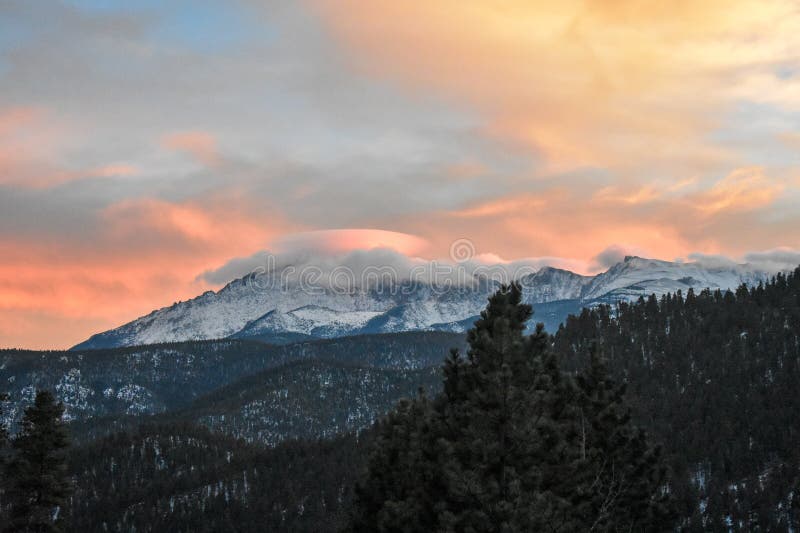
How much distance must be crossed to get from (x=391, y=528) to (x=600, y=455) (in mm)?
14598

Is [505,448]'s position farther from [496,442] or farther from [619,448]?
[619,448]

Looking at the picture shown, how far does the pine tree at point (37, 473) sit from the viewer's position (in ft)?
177

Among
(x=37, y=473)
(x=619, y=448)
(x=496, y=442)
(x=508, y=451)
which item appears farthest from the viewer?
(x=37, y=473)

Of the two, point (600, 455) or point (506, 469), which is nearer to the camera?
point (506, 469)

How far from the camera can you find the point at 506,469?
1278 inches

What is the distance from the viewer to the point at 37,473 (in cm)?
5472

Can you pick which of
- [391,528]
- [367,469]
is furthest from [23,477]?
[391,528]

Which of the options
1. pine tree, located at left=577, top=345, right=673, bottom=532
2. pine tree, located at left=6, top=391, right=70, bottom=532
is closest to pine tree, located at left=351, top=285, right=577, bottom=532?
pine tree, located at left=577, top=345, right=673, bottom=532

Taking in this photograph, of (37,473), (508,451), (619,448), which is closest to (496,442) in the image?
(508,451)

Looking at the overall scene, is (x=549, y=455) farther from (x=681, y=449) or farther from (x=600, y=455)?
(x=681, y=449)

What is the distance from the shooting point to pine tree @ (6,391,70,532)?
5384cm

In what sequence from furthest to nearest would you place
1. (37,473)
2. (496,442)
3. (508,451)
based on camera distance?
(37,473) < (508,451) < (496,442)

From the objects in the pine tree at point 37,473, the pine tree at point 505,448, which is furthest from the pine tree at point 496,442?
the pine tree at point 37,473

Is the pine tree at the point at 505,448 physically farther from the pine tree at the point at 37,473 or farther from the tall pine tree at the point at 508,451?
the pine tree at the point at 37,473
